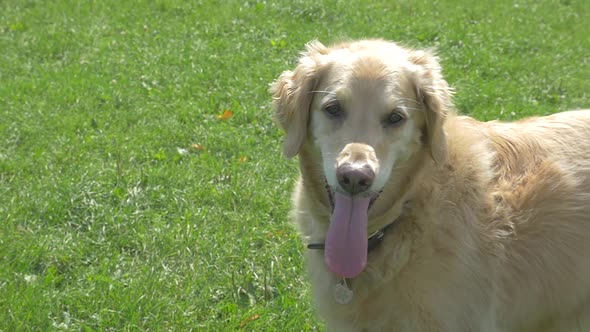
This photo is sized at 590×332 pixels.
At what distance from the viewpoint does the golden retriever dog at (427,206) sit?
3.46 metres

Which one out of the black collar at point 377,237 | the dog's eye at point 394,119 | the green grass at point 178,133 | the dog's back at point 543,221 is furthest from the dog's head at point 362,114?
the green grass at point 178,133

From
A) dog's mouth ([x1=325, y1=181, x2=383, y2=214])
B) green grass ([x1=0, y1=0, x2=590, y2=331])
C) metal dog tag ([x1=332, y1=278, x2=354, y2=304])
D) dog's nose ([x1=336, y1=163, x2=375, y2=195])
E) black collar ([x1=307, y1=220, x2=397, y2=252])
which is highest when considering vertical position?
dog's nose ([x1=336, y1=163, x2=375, y2=195])

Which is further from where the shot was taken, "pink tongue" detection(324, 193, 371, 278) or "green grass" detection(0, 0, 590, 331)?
"green grass" detection(0, 0, 590, 331)

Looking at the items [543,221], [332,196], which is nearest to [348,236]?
[332,196]

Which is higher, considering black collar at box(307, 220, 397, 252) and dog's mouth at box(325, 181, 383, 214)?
dog's mouth at box(325, 181, 383, 214)

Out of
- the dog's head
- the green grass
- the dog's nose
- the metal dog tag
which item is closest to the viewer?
the dog's nose

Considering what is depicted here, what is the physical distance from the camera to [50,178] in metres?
5.64

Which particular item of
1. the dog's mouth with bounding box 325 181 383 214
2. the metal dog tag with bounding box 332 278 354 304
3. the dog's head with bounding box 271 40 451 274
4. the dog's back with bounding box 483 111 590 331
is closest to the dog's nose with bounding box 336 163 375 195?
the dog's head with bounding box 271 40 451 274

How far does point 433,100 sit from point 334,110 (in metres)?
0.49

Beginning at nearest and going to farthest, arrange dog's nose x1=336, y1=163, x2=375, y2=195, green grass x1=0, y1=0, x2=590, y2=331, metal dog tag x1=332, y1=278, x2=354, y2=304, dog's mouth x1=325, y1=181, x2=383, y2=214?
dog's nose x1=336, y1=163, x2=375, y2=195, dog's mouth x1=325, y1=181, x2=383, y2=214, metal dog tag x1=332, y1=278, x2=354, y2=304, green grass x1=0, y1=0, x2=590, y2=331

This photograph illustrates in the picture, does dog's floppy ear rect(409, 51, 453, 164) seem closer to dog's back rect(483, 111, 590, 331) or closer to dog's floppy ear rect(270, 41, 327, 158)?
dog's back rect(483, 111, 590, 331)

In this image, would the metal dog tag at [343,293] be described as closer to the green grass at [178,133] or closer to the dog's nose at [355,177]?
the dog's nose at [355,177]

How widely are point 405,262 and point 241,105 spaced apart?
12.9 feet

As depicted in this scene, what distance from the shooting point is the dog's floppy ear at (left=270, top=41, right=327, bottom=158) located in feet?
12.1
